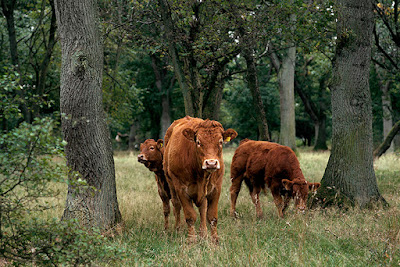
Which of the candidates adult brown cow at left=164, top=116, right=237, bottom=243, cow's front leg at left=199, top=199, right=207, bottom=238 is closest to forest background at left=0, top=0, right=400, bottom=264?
adult brown cow at left=164, top=116, right=237, bottom=243

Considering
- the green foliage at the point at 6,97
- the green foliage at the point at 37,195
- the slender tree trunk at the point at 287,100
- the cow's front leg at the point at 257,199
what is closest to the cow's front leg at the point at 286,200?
the cow's front leg at the point at 257,199

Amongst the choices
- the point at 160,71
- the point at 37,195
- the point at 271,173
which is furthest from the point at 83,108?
the point at 160,71

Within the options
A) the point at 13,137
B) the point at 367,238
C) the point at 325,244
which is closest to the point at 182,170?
the point at 325,244

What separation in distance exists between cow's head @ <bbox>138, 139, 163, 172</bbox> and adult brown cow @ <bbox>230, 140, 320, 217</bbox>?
71.6 inches

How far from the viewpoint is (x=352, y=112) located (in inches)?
314

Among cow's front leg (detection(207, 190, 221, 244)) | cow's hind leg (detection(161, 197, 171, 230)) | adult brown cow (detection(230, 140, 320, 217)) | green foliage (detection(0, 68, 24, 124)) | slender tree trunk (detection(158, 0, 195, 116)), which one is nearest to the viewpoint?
green foliage (detection(0, 68, 24, 124))

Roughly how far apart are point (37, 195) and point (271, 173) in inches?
219

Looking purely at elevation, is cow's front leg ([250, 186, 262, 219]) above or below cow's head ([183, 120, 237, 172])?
below

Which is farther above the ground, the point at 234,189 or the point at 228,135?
the point at 228,135

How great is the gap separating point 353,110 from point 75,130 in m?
5.68

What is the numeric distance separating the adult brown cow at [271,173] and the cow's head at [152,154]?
182 cm

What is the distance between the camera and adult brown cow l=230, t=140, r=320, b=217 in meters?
7.16

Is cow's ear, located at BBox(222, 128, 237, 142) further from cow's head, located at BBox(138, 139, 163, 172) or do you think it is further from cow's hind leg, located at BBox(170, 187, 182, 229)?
cow's head, located at BBox(138, 139, 163, 172)

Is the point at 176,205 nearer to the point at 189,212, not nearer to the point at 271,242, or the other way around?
the point at 189,212
